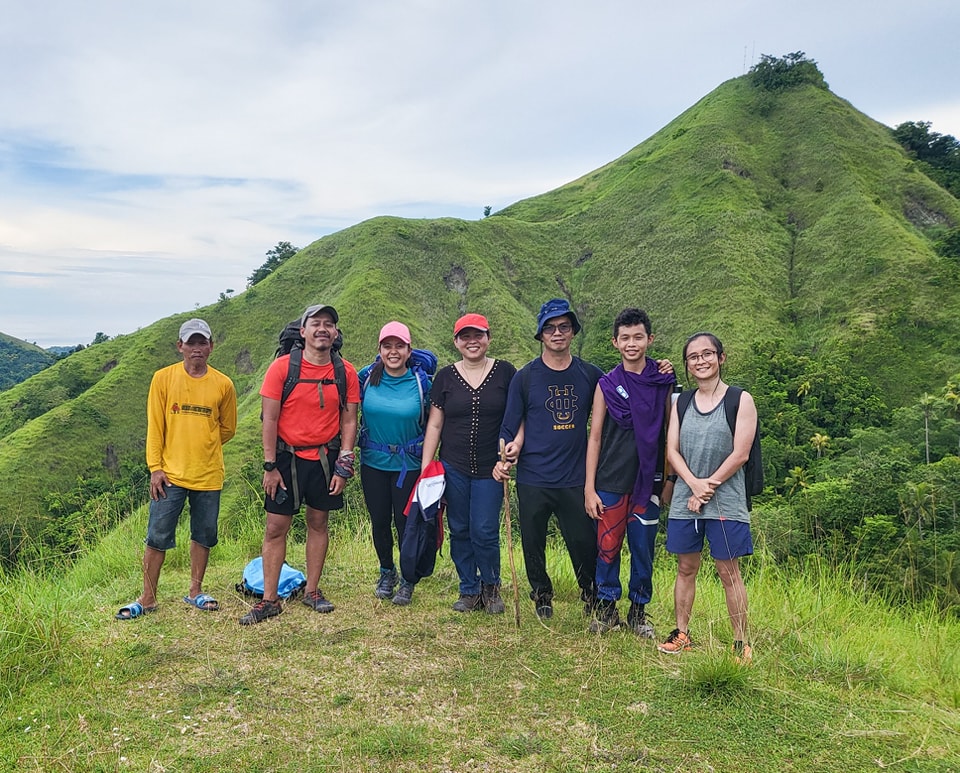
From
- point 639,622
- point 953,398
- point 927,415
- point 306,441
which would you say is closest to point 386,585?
point 306,441

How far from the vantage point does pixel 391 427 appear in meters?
4.30

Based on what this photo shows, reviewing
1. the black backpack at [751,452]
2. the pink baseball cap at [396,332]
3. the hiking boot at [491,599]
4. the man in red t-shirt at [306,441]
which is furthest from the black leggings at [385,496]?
the black backpack at [751,452]

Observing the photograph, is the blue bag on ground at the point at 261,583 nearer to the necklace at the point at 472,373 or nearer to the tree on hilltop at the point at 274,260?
the necklace at the point at 472,373

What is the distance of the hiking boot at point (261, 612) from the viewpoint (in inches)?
158

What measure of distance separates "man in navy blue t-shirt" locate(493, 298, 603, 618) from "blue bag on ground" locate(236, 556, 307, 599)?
188cm

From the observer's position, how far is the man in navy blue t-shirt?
12.9ft

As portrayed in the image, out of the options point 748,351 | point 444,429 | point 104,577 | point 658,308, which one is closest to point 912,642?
point 444,429

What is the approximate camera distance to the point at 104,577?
16.7 feet

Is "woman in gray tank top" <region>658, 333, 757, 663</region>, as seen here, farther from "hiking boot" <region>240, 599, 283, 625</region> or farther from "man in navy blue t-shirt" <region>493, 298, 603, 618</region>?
"hiking boot" <region>240, 599, 283, 625</region>

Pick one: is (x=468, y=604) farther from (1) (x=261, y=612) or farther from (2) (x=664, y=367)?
(2) (x=664, y=367)

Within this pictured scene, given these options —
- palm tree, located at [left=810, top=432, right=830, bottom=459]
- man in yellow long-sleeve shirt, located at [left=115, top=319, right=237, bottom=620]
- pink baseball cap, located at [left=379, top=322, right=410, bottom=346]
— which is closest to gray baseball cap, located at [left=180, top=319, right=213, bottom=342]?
man in yellow long-sleeve shirt, located at [left=115, top=319, right=237, bottom=620]

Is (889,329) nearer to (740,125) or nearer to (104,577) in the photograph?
(740,125)

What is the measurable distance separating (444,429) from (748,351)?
148 feet

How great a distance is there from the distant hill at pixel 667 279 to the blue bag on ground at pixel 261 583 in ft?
90.1
